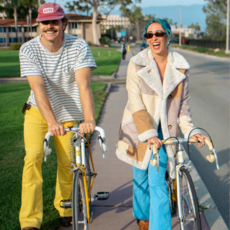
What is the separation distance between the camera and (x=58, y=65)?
314 centimetres

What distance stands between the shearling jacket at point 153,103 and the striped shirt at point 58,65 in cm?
50

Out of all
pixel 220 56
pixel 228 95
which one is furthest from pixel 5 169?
pixel 220 56

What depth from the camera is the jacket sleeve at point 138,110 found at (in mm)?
2830

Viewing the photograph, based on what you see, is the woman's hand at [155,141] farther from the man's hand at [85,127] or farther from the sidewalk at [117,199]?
the sidewalk at [117,199]

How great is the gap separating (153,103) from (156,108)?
0.06 m

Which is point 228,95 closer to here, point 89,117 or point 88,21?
point 89,117

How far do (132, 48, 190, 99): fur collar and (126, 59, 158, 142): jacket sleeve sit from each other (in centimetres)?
9

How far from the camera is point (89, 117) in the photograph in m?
2.97

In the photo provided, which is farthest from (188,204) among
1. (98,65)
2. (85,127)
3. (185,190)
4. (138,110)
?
(98,65)

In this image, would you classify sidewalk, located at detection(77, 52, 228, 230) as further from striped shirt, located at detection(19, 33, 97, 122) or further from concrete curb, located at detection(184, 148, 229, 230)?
striped shirt, located at detection(19, 33, 97, 122)

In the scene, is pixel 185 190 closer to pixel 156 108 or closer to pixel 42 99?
pixel 156 108

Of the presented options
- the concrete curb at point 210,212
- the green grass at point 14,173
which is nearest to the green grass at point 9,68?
the green grass at point 14,173

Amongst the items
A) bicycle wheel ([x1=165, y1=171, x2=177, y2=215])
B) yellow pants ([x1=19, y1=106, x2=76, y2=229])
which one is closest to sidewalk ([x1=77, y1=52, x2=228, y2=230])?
bicycle wheel ([x1=165, y1=171, x2=177, y2=215])

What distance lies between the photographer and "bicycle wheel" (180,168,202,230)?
107 inches
